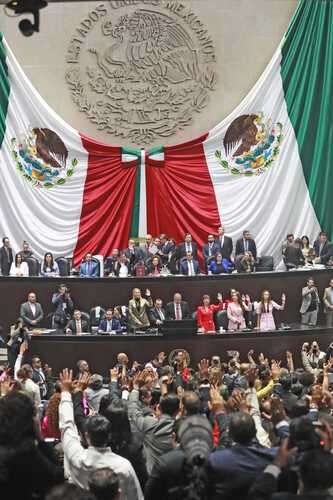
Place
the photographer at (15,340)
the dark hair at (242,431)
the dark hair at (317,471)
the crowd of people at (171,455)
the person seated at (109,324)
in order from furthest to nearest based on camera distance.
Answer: the person seated at (109,324) → the photographer at (15,340) → the dark hair at (242,431) → the crowd of people at (171,455) → the dark hair at (317,471)

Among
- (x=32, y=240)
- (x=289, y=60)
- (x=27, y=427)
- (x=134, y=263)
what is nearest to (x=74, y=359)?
(x=134, y=263)

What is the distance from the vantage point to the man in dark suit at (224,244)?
1700 centimetres

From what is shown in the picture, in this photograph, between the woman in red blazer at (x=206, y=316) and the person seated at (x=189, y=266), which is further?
the person seated at (x=189, y=266)

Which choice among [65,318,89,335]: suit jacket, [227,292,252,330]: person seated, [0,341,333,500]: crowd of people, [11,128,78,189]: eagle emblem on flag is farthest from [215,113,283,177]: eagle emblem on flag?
[0,341,333,500]: crowd of people

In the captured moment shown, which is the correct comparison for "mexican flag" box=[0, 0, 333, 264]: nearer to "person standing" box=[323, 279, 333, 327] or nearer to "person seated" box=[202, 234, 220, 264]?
"person seated" box=[202, 234, 220, 264]

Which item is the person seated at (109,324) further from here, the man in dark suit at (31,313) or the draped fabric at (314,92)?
the draped fabric at (314,92)

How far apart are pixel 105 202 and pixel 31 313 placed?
11.9ft

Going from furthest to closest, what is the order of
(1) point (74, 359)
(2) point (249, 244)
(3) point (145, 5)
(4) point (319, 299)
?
(3) point (145, 5)
(2) point (249, 244)
(4) point (319, 299)
(1) point (74, 359)

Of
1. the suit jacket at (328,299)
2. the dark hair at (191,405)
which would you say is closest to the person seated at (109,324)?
the suit jacket at (328,299)

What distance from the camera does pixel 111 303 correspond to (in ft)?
52.2

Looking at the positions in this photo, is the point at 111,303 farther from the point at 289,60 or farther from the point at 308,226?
the point at 289,60

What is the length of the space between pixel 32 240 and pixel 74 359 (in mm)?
3958

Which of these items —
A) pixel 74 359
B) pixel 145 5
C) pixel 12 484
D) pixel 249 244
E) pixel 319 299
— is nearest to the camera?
pixel 12 484

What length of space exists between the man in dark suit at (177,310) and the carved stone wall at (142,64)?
443cm
